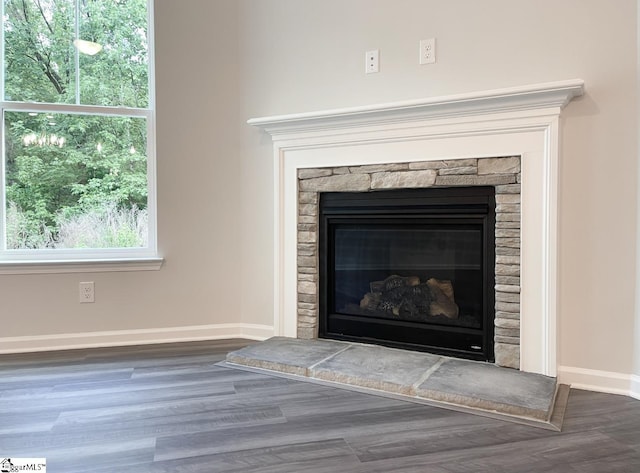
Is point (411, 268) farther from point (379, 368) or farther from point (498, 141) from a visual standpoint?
point (498, 141)

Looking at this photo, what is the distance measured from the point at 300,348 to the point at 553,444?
1.40m

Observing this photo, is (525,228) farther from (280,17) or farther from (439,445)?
(280,17)

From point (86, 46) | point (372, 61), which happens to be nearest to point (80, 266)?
point (86, 46)

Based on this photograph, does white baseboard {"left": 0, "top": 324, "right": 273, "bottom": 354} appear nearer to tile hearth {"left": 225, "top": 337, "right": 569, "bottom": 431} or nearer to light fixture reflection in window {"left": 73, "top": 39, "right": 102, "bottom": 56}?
tile hearth {"left": 225, "top": 337, "right": 569, "bottom": 431}

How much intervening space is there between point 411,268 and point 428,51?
4.05 feet

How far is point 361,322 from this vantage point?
112 inches

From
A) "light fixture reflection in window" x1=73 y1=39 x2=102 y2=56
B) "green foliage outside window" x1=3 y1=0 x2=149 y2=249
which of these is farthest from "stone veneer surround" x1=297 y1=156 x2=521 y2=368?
"light fixture reflection in window" x1=73 y1=39 x2=102 y2=56

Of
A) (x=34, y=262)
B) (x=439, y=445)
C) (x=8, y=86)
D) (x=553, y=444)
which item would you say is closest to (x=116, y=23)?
(x=8, y=86)

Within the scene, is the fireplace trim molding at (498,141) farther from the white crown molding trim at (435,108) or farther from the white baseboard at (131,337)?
the white baseboard at (131,337)

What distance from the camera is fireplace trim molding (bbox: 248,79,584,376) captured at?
223 cm

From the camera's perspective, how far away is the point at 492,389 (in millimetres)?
2031

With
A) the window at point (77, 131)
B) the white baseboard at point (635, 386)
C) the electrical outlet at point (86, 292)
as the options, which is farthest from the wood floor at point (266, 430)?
the window at point (77, 131)

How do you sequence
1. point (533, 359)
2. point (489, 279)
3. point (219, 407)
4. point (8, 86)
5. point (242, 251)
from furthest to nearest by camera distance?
point (242, 251), point (8, 86), point (489, 279), point (533, 359), point (219, 407)

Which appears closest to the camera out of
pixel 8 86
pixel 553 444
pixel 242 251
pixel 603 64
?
pixel 553 444
